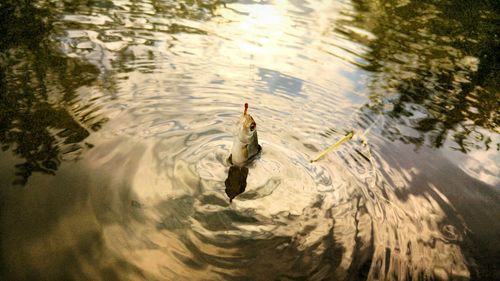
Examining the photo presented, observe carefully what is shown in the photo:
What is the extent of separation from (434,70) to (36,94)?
22.5 feet

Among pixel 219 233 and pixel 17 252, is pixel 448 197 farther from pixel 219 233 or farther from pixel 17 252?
pixel 17 252

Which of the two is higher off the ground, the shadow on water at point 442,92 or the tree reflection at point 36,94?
the shadow on water at point 442,92

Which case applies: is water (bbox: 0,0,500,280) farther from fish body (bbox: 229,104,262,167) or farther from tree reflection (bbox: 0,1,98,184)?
fish body (bbox: 229,104,262,167)

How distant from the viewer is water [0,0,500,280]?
284 centimetres

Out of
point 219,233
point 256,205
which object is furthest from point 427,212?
point 219,233

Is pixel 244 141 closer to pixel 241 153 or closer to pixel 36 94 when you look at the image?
pixel 241 153

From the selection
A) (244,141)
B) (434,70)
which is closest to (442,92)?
(434,70)

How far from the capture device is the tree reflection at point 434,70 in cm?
498

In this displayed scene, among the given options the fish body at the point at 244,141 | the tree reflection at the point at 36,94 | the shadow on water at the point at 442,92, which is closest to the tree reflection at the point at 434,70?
the shadow on water at the point at 442,92

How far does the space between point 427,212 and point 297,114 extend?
2029mm

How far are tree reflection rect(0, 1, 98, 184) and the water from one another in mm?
23

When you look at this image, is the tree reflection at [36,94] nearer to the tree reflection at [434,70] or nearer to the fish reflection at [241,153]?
the fish reflection at [241,153]

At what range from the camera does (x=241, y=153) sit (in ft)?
11.7

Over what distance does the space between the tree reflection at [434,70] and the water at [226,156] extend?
45 millimetres
